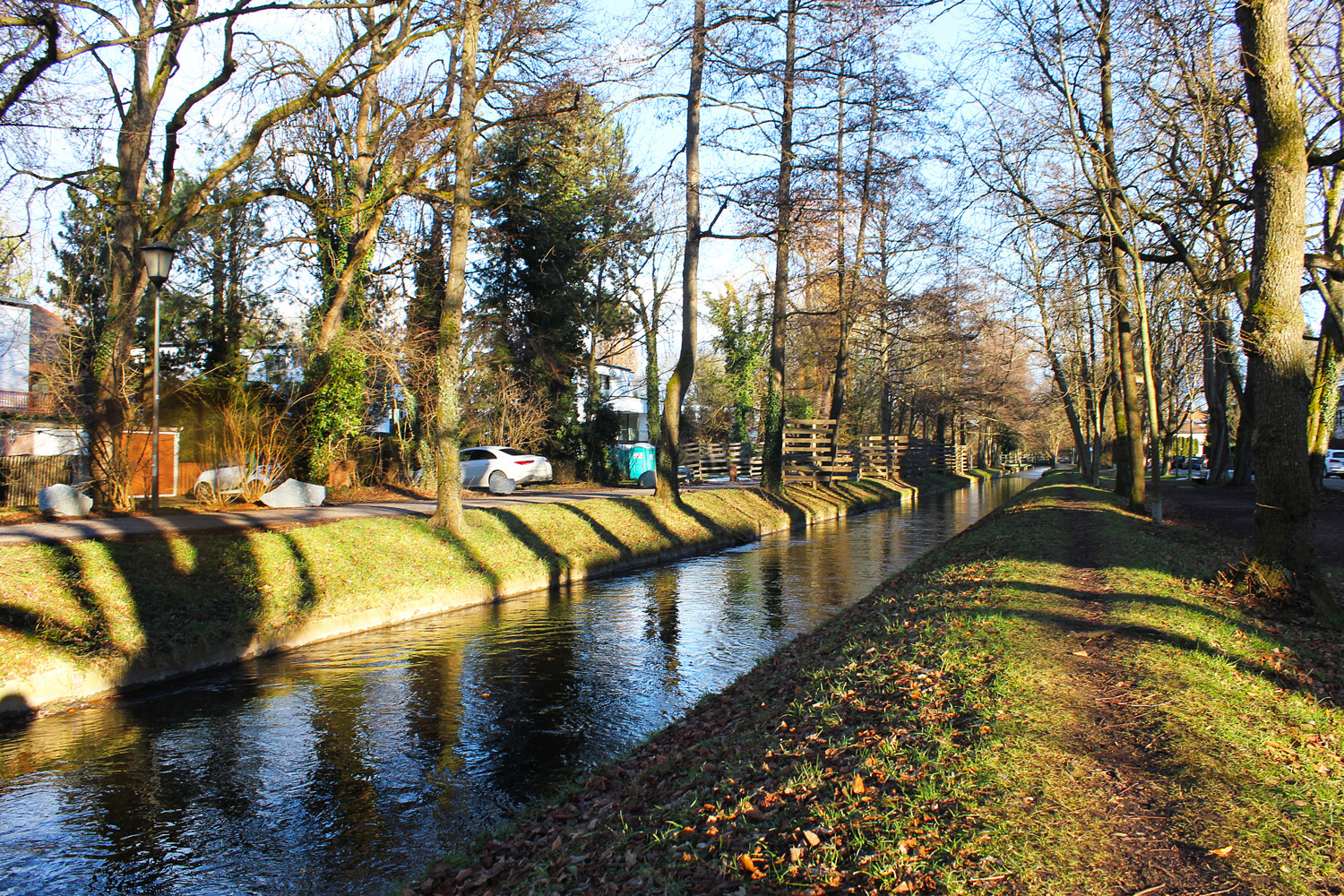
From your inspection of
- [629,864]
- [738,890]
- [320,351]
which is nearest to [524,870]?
[629,864]

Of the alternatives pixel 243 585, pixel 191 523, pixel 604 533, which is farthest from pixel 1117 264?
pixel 191 523

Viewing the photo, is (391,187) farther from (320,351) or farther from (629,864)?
(629,864)

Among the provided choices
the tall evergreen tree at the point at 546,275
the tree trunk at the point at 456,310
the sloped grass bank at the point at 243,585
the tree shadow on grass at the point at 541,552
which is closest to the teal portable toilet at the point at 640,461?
the tall evergreen tree at the point at 546,275

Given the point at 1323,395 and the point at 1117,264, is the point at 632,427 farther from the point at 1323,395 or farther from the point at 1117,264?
the point at 1323,395

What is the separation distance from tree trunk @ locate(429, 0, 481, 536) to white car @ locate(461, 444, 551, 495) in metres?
9.97

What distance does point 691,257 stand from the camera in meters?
20.4

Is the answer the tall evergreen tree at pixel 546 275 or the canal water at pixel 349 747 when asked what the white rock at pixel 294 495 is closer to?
the canal water at pixel 349 747

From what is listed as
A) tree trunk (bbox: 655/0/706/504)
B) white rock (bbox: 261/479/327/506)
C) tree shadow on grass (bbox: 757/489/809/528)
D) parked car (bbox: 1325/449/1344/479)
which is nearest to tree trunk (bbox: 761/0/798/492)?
tree shadow on grass (bbox: 757/489/809/528)

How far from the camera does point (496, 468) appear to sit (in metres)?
24.8

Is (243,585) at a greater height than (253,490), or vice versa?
(253,490)

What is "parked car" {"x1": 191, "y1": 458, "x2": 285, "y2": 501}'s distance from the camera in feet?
52.1

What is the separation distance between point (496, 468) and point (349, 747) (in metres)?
18.4

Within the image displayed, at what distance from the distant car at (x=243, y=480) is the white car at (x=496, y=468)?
8430 mm

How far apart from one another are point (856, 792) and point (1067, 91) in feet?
54.2
